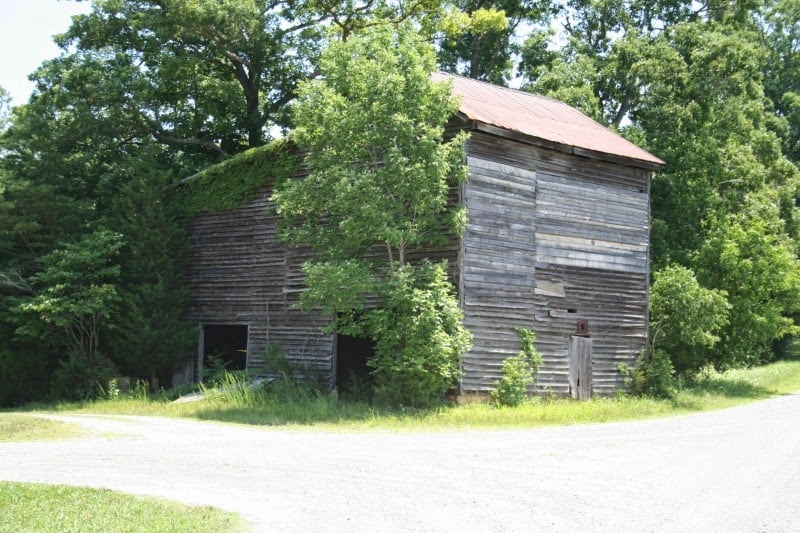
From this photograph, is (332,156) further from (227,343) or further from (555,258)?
(227,343)

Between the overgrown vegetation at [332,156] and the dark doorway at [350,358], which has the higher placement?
the overgrown vegetation at [332,156]

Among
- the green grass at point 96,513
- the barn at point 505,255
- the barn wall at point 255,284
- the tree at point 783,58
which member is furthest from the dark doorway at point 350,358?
the tree at point 783,58

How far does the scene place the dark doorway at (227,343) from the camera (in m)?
27.3

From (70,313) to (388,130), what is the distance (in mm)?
11080

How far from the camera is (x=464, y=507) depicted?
9289 millimetres

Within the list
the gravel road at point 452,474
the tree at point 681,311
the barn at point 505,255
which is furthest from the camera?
the tree at point 681,311

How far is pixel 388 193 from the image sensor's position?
20.0 metres

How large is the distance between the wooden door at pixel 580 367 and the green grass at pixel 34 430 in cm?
1293

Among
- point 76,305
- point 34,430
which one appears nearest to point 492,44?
point 76,305

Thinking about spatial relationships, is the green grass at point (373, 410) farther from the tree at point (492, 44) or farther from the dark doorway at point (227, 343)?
the tree at point (492, 44)

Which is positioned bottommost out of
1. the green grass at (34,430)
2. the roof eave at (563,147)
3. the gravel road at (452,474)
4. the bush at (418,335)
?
the green grass at (34,430)

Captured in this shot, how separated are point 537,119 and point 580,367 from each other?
7.48 metres

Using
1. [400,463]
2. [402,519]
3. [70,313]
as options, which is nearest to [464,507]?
[402,519]

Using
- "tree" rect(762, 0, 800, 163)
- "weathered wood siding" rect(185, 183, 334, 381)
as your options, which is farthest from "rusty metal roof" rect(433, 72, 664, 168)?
"tree" rect(762, 0, 800, 163)
